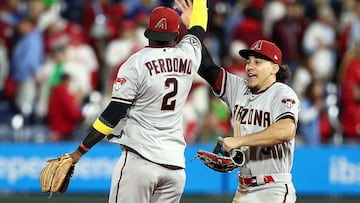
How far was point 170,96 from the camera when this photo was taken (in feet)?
24.9

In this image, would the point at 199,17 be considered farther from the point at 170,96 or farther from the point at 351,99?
the point at 351,99

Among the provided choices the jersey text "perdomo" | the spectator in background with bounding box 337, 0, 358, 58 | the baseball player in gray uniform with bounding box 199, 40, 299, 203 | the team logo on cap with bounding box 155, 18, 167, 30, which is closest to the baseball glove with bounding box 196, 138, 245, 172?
the baseball player in gray uniform with bounding box 199, 40, 299, 203

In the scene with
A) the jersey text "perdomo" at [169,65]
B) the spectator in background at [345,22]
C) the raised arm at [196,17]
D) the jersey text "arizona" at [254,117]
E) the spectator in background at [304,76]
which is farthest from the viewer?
the spectator in background at [345,22]

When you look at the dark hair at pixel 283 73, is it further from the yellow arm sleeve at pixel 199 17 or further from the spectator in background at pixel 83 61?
the spectator in background at pixel 83 61

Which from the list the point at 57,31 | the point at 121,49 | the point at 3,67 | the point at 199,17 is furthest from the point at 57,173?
the point at 57,31

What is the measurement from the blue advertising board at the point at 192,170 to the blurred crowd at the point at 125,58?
295mm

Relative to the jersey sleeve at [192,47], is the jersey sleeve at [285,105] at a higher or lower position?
lower

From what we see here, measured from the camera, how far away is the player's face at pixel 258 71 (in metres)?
7.77

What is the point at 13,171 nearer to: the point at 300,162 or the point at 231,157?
the point at 300,162

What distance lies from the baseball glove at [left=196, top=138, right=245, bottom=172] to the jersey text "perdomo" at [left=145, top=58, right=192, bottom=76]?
0.66 meters

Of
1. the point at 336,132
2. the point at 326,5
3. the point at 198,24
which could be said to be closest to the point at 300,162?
the point at 336,132

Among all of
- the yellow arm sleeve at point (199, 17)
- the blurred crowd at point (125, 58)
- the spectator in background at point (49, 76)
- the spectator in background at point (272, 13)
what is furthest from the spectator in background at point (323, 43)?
the yellow arm sleeve at point (199, 17)

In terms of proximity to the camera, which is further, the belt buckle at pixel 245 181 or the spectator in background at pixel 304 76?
the spectator in background at pixel 304 76

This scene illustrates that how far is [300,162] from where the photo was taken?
14438mm
